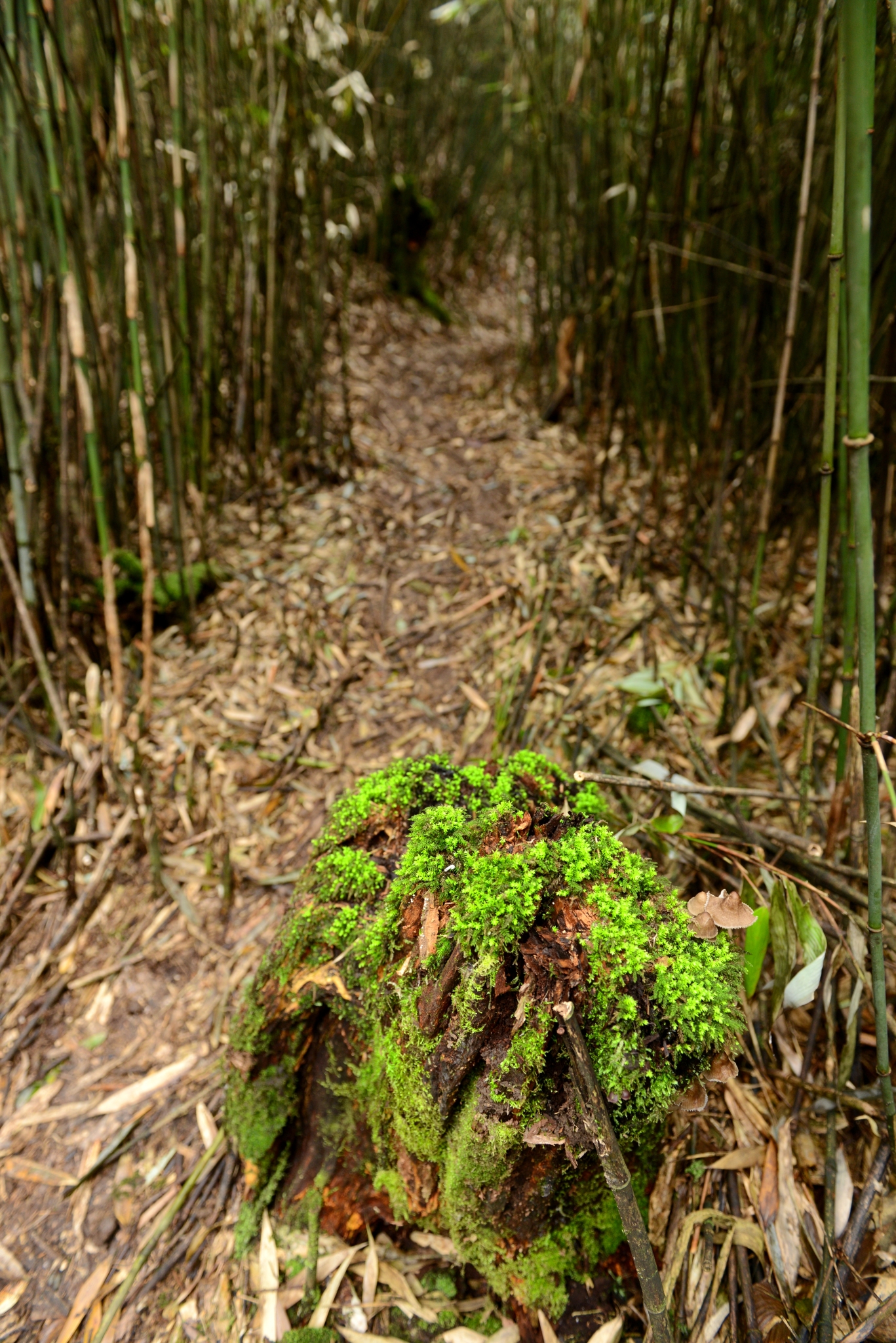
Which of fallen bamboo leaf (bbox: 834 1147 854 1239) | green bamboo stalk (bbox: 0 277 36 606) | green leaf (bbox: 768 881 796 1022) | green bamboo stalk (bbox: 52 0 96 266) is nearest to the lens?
green leaf (bbox: 768 881 796 1022)

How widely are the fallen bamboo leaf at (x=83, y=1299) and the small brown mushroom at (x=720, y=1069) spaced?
2.67 feet

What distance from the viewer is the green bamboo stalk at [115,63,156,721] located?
3.97 ft

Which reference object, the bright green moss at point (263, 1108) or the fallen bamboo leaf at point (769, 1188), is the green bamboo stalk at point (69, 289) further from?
the fallen bamboo leaf at point (769, 1188)

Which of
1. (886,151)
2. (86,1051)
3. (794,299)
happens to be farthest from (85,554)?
(886,151)

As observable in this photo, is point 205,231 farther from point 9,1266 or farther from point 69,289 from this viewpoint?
point 9,1266

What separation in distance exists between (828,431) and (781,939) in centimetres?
54

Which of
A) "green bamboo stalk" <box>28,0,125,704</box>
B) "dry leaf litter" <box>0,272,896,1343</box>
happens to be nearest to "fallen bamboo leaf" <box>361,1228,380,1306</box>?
"dry leaf litter" <box>0,272,896,1343</box>

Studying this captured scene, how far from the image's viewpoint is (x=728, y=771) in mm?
1232

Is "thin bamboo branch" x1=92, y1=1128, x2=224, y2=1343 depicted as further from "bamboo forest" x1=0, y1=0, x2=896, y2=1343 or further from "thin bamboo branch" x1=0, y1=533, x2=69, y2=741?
"thin bamboo branch" x1=0, y1=533, x2=69, y2=741

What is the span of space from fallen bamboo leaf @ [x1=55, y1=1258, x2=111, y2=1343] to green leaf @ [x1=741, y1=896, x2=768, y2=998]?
2.84ft

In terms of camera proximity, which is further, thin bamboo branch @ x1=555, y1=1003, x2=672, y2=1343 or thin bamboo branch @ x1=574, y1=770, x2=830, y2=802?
thin bamboo branch @ x1=574, y1=770, x2=830, y2=802

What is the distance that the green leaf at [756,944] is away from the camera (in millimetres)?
650

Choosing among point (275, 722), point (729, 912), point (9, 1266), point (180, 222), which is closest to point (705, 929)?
point (729, 912)

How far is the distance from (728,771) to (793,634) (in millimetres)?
539
